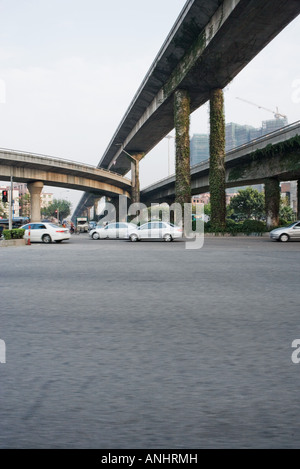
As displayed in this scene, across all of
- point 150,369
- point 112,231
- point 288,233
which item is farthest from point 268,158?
point 150,369

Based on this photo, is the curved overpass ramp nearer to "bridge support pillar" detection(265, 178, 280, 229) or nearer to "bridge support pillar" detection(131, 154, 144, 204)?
"bridge support pillar" detection(131, 154, 144, 204)

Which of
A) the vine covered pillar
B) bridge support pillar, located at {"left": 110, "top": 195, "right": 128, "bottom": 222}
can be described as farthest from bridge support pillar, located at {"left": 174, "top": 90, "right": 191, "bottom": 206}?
bridge support pillar, located at {"left": 110, "top": 195, "right": 128, "bottom": 222}

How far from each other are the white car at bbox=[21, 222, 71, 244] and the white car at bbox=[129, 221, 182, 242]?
5.47 metres

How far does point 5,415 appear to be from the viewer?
3117mm

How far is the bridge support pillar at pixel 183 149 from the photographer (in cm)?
4188

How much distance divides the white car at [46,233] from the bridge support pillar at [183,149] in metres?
13.8

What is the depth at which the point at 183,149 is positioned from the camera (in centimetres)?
4212

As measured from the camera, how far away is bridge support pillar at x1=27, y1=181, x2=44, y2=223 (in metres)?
53.8

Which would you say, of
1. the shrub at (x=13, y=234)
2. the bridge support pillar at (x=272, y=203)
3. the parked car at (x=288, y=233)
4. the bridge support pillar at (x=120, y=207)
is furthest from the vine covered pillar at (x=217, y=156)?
the bridge support pillar at (x=120, y=207)

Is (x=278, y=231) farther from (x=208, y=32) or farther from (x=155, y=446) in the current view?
(x=155, y=446)

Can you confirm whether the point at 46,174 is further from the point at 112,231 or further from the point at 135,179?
the point at 112,231

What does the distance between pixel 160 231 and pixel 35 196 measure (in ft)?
86.5
